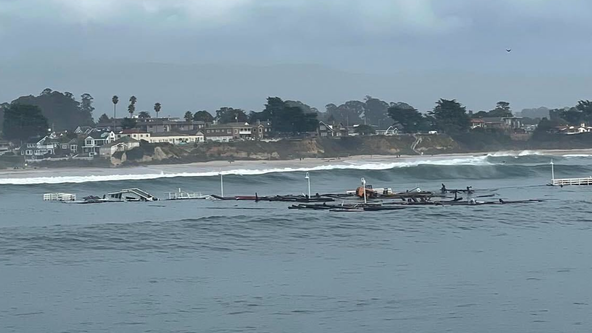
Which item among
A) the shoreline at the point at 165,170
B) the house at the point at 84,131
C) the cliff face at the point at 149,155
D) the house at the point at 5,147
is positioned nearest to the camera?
the shoreline at the point at 165,170

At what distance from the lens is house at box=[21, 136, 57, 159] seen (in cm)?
11338

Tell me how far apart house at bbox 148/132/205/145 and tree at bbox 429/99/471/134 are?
3422cm

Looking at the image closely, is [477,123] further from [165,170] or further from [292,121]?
[165,170]

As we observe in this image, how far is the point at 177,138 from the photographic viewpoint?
12262 centimetres

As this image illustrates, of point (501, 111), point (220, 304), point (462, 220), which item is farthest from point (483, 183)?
point (501, 111)

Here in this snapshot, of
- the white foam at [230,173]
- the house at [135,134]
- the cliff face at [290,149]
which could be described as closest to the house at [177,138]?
the house at [135,134]

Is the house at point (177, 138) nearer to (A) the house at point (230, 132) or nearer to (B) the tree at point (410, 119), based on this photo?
(A) the house at point (230, 132)

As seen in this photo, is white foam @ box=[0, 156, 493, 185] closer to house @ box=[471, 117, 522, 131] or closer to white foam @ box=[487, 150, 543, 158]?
white foam @ box=[487, 150, 543, 158]

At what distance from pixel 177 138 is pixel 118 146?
14.1 meters

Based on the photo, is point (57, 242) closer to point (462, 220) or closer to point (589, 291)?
point (462, 220)

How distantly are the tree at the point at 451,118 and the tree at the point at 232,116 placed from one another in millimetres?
26398

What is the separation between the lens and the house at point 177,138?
119200mm

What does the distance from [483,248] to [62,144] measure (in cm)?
8996

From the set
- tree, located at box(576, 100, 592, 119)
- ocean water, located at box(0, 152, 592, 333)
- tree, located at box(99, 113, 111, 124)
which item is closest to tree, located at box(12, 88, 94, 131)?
tree, located at box(99, 113, 111, 124)
